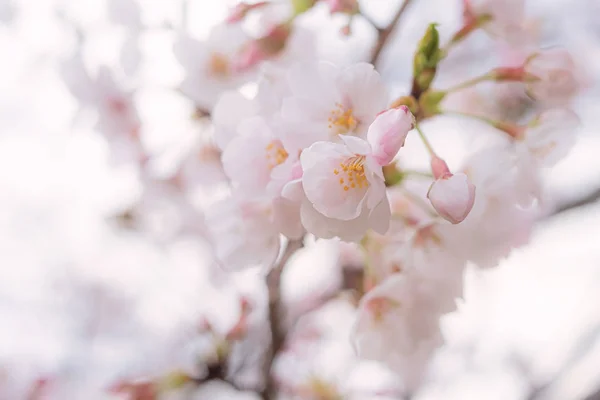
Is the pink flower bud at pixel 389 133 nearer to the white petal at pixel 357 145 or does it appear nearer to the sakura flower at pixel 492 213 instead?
the white petal at pixel 357 145

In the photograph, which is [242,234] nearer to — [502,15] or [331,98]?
[331,98]

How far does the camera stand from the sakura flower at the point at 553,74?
49 centimetres

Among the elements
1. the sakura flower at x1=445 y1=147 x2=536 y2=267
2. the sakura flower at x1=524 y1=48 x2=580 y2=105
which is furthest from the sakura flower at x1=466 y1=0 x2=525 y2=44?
the sakura flower at x1=445 y1=147 x2=536 y2=267

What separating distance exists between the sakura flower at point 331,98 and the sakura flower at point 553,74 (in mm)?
229

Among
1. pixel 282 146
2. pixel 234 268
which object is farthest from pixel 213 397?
pixel 282 146

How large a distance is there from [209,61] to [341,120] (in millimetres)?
300

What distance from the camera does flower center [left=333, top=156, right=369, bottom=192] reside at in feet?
1.15

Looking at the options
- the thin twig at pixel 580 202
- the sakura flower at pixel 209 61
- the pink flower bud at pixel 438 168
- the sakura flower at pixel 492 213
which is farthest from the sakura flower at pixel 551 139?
the thin twig at pixel 580 202

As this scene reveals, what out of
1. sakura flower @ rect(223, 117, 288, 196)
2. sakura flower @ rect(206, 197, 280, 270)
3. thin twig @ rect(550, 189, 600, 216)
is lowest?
thin twig @ rect(550, 189, 600, 216)

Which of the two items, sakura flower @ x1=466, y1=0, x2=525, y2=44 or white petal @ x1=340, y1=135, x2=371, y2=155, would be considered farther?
sakura flower @ x1=466, y1=0, x2=525, y2=44

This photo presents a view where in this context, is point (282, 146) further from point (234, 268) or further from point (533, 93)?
point (533, 93)

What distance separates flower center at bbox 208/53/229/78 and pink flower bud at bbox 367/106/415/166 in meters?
0.37

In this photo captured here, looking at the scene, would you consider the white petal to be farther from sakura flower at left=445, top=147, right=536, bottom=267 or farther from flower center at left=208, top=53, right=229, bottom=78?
flower center at left=208, top=53, right=229, bottom=78

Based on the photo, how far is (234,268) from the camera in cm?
46
